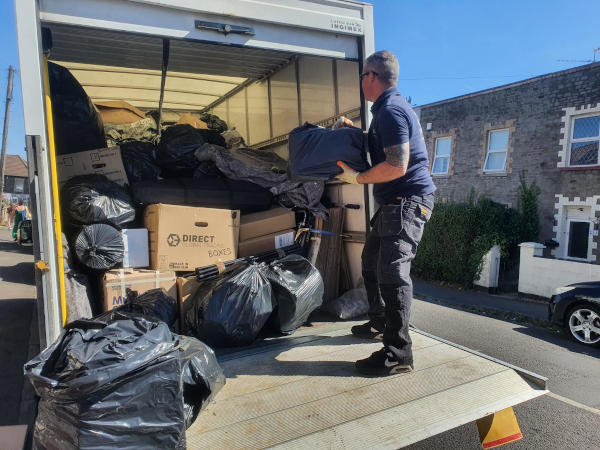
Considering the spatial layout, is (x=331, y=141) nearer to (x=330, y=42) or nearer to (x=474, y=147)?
(x=330, y=42)

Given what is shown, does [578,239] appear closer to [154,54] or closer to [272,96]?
[272,96]

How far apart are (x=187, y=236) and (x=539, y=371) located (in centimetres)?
445

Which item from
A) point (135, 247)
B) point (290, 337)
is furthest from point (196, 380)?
point (135, 247)

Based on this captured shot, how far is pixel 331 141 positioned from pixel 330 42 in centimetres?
90

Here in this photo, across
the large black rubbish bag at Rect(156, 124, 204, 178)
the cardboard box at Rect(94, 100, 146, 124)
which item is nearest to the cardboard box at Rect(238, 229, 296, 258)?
the large black rubbish bag at Rect(156, 124, 204, 178)

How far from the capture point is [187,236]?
10.8 feet

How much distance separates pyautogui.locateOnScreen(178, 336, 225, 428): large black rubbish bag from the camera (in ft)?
5.75

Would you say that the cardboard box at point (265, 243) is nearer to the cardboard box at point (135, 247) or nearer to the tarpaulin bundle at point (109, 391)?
the cardboard box at point (135, 247)

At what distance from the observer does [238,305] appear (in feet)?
8.69

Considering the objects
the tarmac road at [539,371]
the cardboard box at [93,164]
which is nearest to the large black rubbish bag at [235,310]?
the tarmac road at [539,371]

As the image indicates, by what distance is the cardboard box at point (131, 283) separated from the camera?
9.57 feet

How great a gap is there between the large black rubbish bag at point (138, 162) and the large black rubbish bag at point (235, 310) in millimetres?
1785

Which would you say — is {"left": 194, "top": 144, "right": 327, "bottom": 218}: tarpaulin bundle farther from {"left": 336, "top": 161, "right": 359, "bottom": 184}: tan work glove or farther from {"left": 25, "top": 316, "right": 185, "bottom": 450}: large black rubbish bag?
{"left": 25, "top": 316, "right": 185, "bottom": 450}: large black rubbish bag

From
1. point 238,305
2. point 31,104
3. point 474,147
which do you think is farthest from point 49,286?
point 474,147
